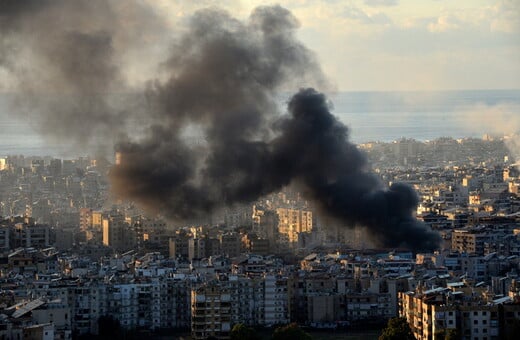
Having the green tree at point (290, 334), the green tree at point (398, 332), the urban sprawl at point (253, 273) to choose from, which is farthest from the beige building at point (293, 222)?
the green tree at point (398, 332)

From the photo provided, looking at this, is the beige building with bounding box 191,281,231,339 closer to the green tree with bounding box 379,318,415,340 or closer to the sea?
the green tree with bounding box 379,318,415,340

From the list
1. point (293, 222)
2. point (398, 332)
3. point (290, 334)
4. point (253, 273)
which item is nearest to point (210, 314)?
point (290, 334)

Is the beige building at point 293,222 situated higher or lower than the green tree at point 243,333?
higher

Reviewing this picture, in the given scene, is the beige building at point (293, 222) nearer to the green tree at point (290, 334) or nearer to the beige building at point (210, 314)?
the beige building at point (210, 314)

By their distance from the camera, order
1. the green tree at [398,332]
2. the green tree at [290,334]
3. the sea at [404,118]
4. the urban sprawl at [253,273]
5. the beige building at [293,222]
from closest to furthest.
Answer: the green tree at [398,332] → the green tree at [290,334] → the urban sprawl at [253,273] → the beige building at [293,222] → the sea at [404,118]

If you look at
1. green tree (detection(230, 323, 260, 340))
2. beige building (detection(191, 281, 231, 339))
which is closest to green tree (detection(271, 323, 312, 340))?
green tree (detection(230, 323, 260, 340))
